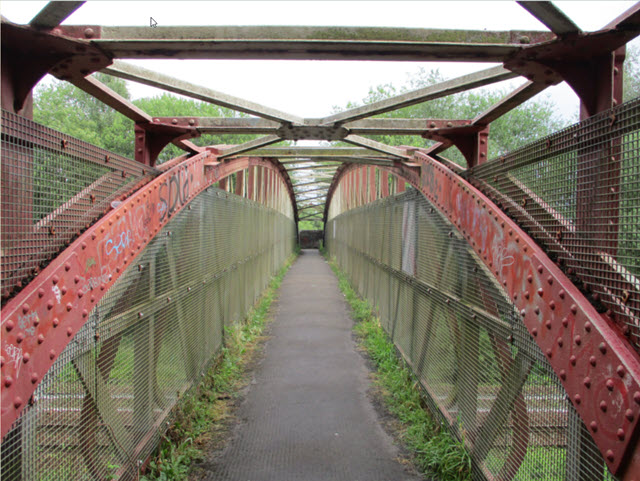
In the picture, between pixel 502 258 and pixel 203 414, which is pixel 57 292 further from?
pixel 203 414

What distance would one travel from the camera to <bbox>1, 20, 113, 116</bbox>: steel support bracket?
2.70 metres

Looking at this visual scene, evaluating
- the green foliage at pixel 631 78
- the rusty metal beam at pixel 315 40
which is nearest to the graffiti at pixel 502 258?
the rusty metal beam at pixel 315 40

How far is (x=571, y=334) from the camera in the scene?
217cm

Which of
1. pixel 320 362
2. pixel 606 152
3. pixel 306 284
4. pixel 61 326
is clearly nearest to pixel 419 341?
pixel 320 362

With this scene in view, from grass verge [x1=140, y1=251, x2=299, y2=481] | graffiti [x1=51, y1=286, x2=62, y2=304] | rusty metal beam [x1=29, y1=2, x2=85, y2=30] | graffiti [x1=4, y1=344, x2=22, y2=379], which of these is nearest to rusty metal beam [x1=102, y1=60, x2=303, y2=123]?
rusty metal beam [x1=29, y1=2, x2=85, y2=30]

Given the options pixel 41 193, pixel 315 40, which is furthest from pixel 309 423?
pixel 315 40

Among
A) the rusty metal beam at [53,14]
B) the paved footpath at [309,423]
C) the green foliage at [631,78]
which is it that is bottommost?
the paved footpath at [309,423]

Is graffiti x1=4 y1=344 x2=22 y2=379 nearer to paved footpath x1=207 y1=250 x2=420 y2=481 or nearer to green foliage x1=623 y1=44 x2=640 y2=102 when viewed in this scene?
paved footpath x1=207 y1=250 x2=420 y2=481

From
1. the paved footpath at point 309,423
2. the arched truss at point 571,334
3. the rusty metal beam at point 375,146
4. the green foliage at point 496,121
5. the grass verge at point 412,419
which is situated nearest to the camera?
the arched truss at point 571,334

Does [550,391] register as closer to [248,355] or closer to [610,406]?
[610,406]

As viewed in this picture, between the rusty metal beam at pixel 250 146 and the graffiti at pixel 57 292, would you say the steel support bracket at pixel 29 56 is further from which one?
the rusty metal beam at pixel 250 146

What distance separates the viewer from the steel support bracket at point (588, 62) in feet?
8.51

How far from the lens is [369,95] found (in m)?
33.9

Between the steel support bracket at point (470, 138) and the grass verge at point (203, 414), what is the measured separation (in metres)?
3.89
